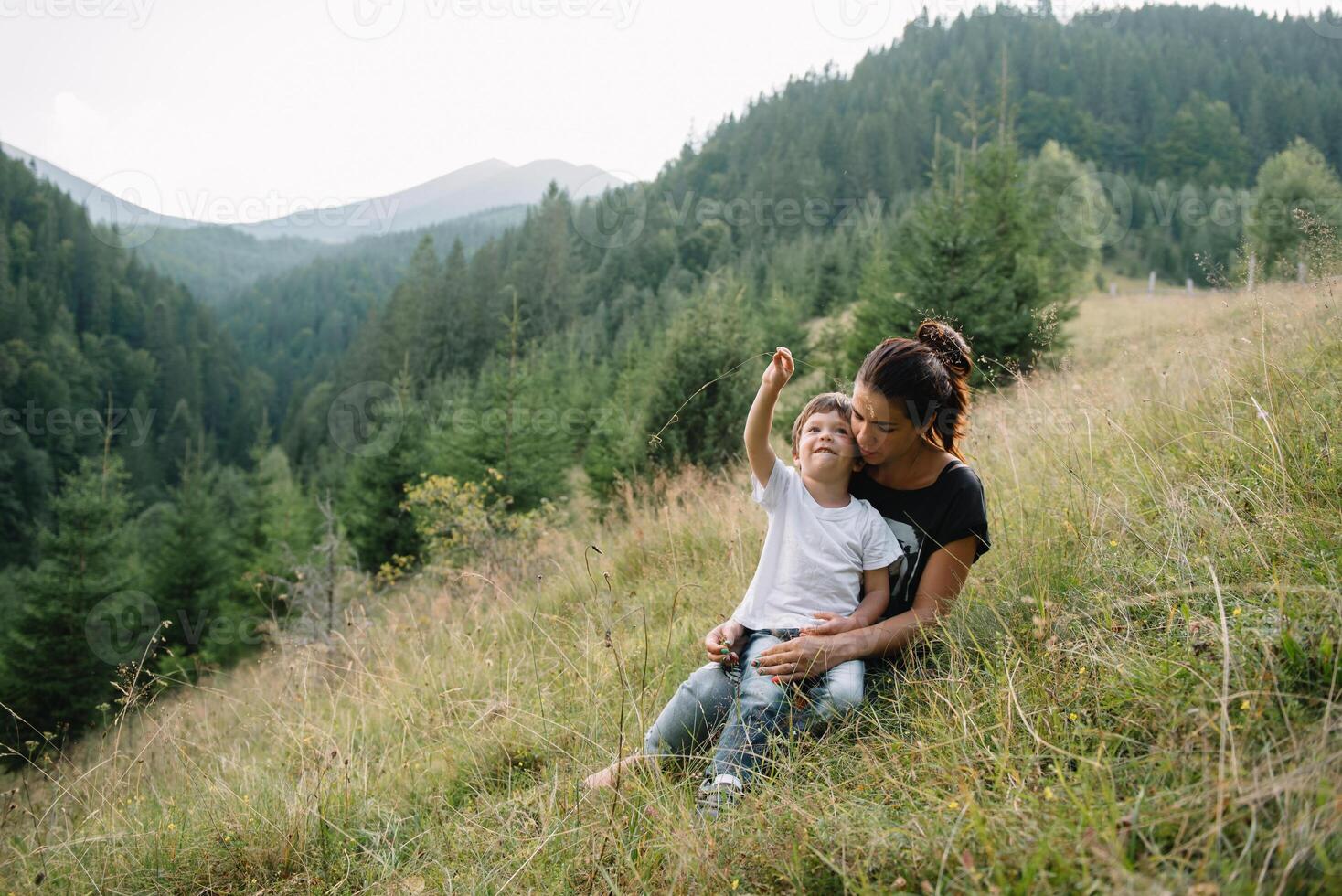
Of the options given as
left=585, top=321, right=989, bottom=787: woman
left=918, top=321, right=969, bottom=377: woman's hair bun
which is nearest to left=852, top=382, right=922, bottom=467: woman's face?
left=585, top=321, right=989, bottom=787: woman

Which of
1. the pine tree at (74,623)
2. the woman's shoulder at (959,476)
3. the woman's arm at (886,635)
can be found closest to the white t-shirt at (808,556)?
the woman's arm at (886,635)

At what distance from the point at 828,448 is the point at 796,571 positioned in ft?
1.35

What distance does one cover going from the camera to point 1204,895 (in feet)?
3.61

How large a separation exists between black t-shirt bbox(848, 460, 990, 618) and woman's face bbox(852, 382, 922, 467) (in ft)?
0.50

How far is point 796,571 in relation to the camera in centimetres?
239

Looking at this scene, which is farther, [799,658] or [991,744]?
[799,658]

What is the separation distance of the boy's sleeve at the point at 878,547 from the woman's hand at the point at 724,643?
1.50ft

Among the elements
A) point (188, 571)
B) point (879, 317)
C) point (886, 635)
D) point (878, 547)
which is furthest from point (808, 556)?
point (188, 571)

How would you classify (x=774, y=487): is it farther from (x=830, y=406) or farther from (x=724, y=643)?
(x=724, y=643)

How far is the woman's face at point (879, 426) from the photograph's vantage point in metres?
2.35

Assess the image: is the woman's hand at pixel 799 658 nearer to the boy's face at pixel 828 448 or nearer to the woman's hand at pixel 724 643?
the woman's hand at pixel 724 643

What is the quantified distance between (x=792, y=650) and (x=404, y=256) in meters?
180

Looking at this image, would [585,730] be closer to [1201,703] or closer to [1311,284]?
[1201,703]

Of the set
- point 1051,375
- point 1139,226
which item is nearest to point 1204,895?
point 1051,375
